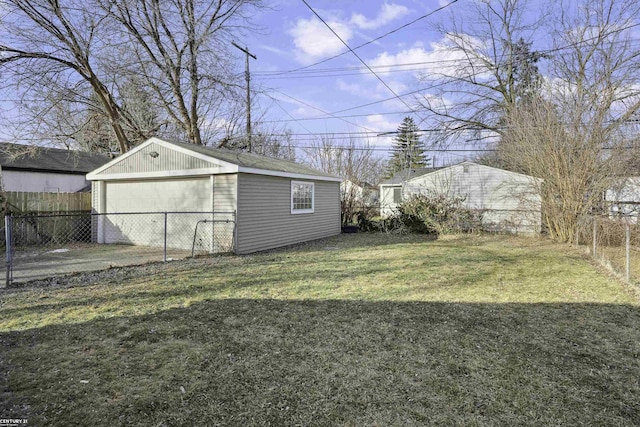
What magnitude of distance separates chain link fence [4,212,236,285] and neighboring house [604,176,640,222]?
966 centimetres

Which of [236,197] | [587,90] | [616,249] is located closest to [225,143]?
[236,197]

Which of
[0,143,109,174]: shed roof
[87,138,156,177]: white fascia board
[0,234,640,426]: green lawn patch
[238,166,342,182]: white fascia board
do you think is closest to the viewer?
[0,234,640,426]: green lawn patch

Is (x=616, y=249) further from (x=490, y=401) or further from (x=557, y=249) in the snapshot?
(x=490, y=401)

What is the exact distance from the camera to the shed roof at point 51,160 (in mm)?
15453

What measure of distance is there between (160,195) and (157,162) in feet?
3.05

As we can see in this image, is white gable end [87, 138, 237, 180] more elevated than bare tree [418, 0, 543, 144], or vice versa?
bare tree [418, 0, 543, 144]

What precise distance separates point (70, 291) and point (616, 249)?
36.3 feet

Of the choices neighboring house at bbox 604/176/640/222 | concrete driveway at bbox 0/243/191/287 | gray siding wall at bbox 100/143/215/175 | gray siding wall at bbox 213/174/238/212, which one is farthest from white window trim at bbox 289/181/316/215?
neighboring house at bbox 604/176/640/222

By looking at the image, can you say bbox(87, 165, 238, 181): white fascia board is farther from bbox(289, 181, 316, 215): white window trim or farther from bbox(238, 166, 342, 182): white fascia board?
bbox(289, 181, 316, 215): white window trim

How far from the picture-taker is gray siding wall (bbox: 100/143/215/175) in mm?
9125

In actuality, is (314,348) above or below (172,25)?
below

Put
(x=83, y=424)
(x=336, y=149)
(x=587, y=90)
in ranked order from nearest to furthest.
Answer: (x=83, y=424)
(x=587, y=90)
(x=336, y=149)

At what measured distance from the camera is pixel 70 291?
532 cm

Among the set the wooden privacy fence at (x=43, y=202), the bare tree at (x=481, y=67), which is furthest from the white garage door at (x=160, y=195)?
the bare tree at (x=481, y=67)
